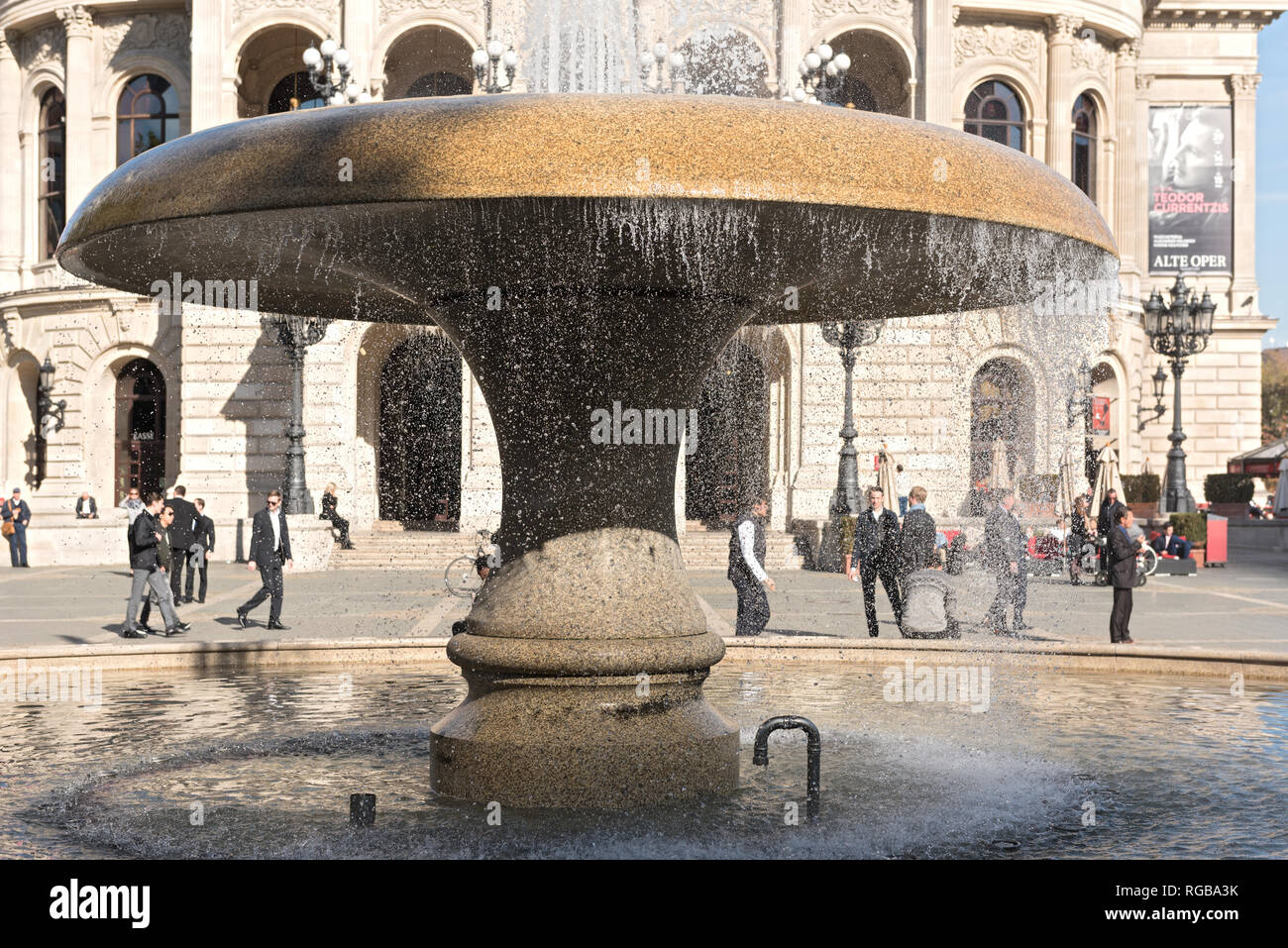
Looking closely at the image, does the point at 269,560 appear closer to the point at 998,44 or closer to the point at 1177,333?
the point at 1177,333

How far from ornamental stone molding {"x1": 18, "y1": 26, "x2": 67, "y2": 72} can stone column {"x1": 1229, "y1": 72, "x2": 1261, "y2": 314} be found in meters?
34.1

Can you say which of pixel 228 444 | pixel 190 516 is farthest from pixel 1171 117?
pixel 190 516

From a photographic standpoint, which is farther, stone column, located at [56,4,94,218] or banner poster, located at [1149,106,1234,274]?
banner poster, located at [1149,106,1234,274]

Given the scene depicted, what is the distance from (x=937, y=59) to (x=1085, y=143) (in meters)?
8.30

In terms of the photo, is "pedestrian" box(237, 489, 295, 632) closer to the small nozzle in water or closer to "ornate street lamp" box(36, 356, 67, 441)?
the small nozzle in water

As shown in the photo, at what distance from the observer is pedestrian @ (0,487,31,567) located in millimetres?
26053

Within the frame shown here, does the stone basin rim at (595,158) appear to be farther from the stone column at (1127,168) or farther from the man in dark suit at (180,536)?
the stone column at (1127,168)

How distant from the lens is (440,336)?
97.7ft

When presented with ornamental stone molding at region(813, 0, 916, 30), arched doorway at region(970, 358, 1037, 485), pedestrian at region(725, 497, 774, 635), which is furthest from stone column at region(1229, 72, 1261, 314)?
pedestrian at region(725, 497, 774, 635)

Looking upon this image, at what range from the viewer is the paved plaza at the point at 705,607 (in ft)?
44.5

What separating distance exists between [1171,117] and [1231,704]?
37.6 m

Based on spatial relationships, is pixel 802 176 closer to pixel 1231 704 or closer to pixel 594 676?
pixel 594 676

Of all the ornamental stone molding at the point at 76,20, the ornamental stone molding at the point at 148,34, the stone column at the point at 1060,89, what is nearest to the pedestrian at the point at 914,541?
the stone column at the point at 1060,89

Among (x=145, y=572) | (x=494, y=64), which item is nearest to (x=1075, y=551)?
(x=494, y=64)
